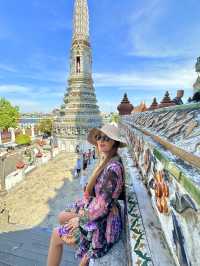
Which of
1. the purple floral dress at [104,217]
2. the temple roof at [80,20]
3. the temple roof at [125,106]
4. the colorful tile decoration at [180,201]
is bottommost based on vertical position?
the purple floral dress at [104,217]

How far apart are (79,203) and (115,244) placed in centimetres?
58

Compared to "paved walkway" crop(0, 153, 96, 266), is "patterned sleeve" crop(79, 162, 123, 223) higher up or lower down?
higher up

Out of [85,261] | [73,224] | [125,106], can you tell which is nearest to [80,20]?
[125,106]

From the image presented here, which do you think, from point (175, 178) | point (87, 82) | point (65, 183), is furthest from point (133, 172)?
point (87, 82)

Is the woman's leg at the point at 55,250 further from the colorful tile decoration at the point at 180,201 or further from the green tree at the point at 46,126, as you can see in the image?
the green tree at the point at 46,126

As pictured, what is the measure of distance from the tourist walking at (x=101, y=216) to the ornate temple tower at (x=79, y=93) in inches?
770

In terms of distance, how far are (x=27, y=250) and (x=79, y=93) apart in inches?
805

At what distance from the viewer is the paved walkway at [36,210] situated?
3.18 m

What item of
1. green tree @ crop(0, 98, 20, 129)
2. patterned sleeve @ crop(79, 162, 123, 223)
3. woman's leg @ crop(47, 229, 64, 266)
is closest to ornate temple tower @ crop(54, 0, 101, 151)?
green tree @ crop(0, 98, 20, 129)

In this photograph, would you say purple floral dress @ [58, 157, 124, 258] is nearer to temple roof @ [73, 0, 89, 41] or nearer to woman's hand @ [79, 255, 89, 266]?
woman's hand @ [79, 255, 89, 266]

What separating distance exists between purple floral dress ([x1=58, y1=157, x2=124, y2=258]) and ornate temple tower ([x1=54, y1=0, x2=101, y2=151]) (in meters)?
19.8

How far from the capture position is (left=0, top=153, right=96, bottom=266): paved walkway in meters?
3.18

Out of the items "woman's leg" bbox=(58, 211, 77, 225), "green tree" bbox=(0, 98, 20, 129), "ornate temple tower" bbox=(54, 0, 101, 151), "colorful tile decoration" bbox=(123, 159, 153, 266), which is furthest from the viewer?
"green tree" bbox=(0, 98, 20, 129)

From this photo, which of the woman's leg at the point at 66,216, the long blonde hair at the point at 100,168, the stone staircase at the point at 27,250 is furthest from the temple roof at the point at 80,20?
the woman's leg at the point at 66,216
